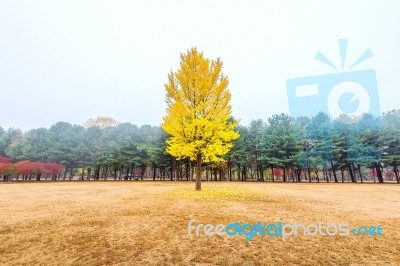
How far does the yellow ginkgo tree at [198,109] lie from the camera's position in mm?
14766

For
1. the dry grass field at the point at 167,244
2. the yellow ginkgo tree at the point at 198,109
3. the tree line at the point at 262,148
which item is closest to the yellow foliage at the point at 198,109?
the yellow ginkgo tree at the point at 198,109

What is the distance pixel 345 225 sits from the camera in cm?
672

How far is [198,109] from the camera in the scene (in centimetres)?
1502

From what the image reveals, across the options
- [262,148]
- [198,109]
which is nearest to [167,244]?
[198,109]

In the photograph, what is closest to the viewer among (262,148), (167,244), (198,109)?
Result: (167,244)

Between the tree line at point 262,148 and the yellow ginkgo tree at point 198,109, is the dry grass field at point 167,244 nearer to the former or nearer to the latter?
the yellow ginkgo tree at point 198,109

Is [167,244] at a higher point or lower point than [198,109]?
lower

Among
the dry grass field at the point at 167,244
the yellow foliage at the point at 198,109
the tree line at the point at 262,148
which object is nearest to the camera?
the dry grass field at the point at 167,244

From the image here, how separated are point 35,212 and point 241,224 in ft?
27.3

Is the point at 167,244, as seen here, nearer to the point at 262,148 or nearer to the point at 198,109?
the point at 198,109

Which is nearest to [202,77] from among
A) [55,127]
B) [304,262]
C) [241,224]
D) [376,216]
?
[241,224]

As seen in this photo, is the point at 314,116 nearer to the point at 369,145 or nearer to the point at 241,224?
the point at 369,145

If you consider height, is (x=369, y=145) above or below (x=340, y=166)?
above

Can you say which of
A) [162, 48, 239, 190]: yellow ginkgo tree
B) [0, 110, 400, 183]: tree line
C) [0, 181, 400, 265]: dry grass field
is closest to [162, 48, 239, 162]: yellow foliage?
[162, 48, 239, 190]: yellow ginkgo tree
